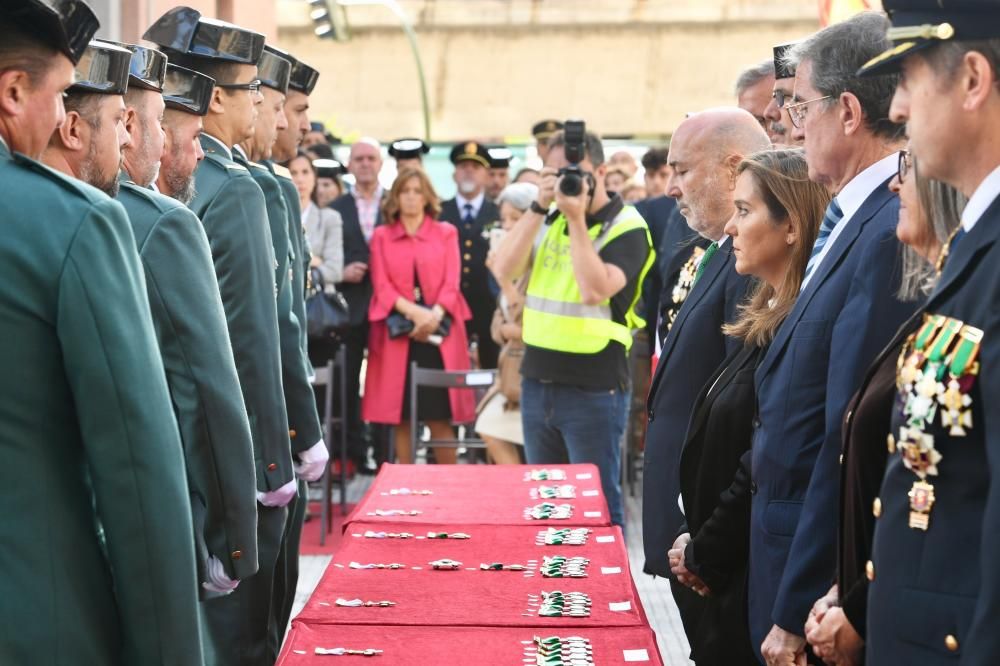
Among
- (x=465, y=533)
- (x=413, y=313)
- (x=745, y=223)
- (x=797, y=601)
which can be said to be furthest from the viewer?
(x=413, y=313)

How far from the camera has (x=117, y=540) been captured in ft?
6.19

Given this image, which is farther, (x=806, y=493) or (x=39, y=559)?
(x=806, y=493)

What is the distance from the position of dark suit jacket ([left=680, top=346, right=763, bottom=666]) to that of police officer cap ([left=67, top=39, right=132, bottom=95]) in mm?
1451

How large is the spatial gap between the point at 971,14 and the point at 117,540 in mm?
1328

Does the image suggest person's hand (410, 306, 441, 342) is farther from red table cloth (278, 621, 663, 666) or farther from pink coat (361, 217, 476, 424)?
red table cloth (278, 621, 663, 666)

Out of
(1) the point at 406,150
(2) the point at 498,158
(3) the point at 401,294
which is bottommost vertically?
(3) the point at 401,294

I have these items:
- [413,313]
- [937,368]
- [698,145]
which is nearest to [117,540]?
[937,368]

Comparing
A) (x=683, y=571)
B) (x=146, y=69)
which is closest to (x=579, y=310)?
(x=683, y=571)

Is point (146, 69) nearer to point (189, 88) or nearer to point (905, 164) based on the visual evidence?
point (189, 88)

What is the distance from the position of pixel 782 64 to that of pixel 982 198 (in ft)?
5.78

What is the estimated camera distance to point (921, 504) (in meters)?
1.85

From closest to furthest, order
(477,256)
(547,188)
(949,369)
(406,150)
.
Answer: (949,369) → (547,188) → (406,150) → (477,256)

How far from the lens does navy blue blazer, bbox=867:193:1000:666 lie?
166cm

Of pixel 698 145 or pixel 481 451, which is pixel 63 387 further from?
pixel 481 451
